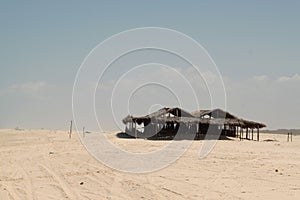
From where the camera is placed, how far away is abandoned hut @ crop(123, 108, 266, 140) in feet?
135

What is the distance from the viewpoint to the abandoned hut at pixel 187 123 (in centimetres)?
4122

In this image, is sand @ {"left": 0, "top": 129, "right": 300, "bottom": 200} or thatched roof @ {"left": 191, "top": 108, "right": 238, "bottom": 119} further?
thatched roof @ {"left": 191, "top": 108, "right": 238, "bottom": 119}

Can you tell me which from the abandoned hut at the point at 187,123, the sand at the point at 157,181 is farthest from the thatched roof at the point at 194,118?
the sand at the point at 157,181

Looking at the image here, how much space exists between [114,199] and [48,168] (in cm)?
696

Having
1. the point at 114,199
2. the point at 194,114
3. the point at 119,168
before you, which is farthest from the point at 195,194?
the point at 194,114

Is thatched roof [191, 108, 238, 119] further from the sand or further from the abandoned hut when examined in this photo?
the sand

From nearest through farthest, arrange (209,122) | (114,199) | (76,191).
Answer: (114,199) < (76,191) < (209,122)

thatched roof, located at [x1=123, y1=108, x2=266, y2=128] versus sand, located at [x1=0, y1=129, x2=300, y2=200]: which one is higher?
thatched roof, located at [x1=123, y1=108, x2=266, y2=128]

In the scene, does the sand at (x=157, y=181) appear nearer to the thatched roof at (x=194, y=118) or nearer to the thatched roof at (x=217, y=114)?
the thatched roof at (x=194, y=118)

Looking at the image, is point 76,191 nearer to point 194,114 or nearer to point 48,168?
point 48,168

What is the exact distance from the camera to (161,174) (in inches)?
563

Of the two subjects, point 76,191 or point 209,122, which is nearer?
point 76,191

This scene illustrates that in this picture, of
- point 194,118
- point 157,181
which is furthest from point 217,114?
point 157,181

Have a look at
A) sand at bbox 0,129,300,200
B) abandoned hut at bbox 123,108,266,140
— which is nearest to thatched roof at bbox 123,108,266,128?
abandoned hut at bbox 123,108,266,140
